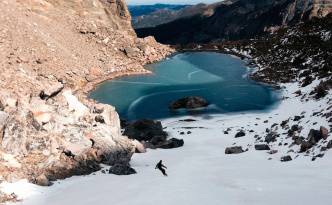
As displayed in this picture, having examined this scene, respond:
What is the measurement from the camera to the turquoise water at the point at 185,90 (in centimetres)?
5247

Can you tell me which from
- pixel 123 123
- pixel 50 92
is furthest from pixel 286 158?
pixel 123 123

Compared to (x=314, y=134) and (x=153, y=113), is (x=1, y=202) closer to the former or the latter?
(x=314, y=134)

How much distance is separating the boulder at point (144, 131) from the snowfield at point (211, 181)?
4711 mm

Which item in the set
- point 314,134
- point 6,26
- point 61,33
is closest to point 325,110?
point 314,134

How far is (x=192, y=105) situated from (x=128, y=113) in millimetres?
6550

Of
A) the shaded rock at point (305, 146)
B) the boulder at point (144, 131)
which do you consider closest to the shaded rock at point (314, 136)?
the shaded rock at point (305, 146)

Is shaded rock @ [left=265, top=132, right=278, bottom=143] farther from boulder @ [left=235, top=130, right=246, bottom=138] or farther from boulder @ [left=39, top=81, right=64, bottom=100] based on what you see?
boulder @ [left=39, top=81, right=64, bottom=100]

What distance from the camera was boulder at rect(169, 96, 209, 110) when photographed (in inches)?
2080

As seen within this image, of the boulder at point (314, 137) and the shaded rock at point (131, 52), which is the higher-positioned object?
Result: the shaded rock at point (131, 52)

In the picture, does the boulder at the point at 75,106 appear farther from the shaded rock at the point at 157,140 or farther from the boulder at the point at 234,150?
the boulder at the point at 234,150

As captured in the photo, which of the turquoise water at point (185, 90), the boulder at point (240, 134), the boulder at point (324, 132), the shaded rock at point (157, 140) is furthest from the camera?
the turquoise water at point (185, 90)

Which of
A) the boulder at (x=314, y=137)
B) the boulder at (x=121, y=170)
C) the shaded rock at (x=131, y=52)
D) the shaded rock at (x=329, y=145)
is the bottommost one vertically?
the boulder at (x=121, y=170)

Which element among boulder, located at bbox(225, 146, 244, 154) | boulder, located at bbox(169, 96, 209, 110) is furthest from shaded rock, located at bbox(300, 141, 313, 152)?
boulder, located at bbox(169, 96, 209, 110)

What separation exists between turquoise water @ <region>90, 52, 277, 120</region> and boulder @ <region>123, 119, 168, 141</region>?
27.7 ft
